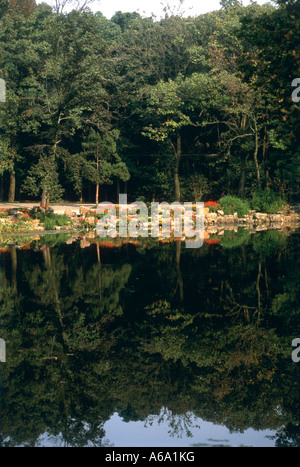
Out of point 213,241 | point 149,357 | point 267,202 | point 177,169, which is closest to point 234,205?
point 267,202

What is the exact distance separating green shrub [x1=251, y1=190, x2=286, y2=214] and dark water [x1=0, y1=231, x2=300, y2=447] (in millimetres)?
21792

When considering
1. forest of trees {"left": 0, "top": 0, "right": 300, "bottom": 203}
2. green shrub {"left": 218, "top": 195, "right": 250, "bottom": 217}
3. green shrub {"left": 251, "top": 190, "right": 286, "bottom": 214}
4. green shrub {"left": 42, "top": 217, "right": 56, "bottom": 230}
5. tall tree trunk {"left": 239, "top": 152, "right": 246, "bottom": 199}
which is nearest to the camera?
green shrub {"left": 42, "top": 217, "right": 56, "bottom": 230}

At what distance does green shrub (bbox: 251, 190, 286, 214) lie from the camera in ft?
117

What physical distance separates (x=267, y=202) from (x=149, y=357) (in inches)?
1178

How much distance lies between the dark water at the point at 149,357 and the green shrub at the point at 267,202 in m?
21.8

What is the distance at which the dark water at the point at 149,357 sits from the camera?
16.6 ft

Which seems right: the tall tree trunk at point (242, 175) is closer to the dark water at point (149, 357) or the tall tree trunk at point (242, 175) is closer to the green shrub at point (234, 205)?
the green shrub at point (234, 205)

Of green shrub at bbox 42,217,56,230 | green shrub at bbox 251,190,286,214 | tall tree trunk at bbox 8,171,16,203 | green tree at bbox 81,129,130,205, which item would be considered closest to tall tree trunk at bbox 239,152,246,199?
green shrub at bbox 251,190,286,214

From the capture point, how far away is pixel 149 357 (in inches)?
282

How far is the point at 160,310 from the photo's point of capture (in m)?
9.84

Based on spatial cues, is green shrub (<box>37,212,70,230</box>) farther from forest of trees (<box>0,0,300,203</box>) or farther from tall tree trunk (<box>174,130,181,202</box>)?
tall tree trunk (<box>174,130,181,202</box>)

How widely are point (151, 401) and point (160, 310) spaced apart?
13.9 ft
